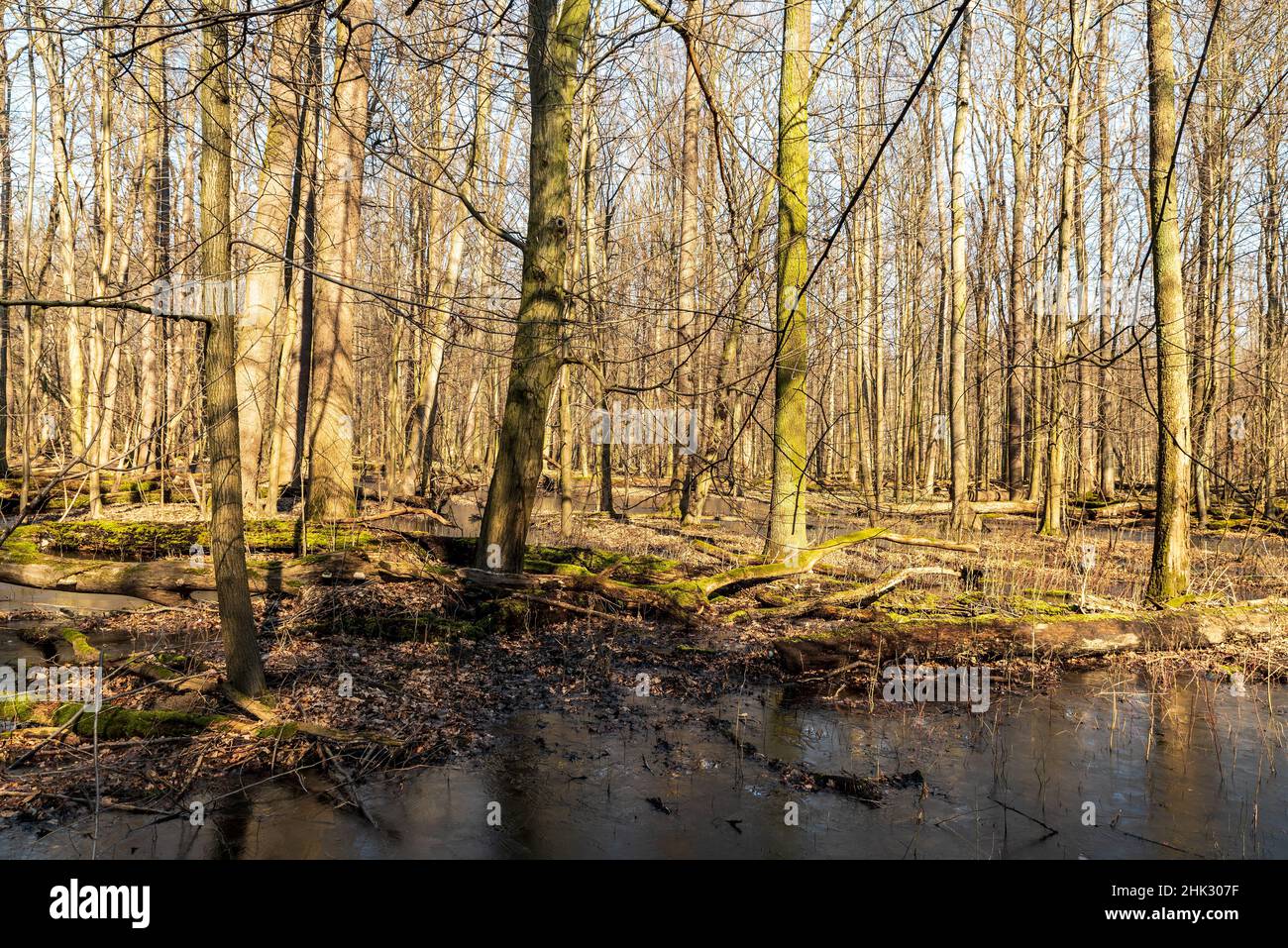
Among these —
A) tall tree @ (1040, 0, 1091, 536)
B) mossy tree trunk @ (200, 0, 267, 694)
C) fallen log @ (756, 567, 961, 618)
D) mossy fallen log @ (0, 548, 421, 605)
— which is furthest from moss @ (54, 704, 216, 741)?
tall tree @ (1040, 0, 1091, 536)

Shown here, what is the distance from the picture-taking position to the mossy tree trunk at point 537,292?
30.4 feet

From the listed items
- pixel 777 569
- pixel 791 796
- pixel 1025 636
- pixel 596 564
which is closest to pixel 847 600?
pixel 777 569

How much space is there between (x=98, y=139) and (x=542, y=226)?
11.2 meters

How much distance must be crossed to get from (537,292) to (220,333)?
4320 millimetres

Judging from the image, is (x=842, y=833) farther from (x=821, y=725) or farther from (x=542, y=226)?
(x=542, y=226)

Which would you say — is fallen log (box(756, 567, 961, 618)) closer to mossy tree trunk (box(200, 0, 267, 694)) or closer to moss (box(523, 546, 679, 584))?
moss (box(523, 546, 679, 584))

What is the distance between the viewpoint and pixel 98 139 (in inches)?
612

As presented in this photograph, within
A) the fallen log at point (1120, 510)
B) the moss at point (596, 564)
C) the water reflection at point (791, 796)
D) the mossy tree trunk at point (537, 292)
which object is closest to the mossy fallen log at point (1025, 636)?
the water reflection at point (791, 796)

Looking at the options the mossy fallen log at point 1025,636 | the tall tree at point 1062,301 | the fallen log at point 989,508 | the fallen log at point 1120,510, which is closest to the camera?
the mossy fallen log at point 1025,636

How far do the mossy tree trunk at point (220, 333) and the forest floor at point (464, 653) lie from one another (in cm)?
108

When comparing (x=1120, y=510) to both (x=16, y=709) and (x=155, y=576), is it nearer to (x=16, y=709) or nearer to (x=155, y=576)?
(x=155, y=576)

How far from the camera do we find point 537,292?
30.5 feet

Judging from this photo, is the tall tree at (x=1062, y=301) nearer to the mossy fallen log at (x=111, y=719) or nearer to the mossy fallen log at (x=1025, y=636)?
the mossy fallen log at (x=1025, y=636)
